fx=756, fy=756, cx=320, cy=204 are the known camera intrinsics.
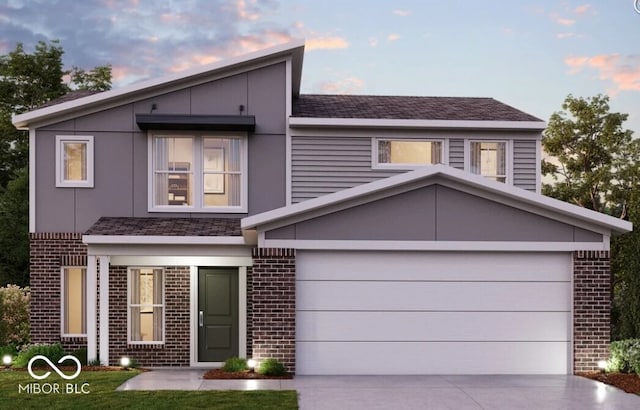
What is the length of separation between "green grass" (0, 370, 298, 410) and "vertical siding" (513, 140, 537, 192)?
8922 millimetres

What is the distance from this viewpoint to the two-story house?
46.3 ft

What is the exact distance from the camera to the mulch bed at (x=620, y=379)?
12.5m

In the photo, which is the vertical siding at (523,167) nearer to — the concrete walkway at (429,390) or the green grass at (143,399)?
the concrete walkway at (429,390)

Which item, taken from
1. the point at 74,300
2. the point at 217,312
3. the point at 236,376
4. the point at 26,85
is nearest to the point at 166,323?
the point at 217,312

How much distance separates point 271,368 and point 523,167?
8345mm

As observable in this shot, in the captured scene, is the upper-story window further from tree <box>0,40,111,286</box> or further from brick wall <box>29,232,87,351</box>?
tree <box>0,40,111,286</box>

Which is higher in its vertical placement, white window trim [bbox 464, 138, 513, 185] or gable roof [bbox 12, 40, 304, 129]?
gable roof [bbox 12, 40, 304, 129]

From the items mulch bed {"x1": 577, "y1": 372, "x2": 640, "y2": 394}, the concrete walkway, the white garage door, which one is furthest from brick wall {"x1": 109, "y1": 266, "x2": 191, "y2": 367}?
mulch bed {"x1": 577, "y1": 372, "x2": 640, "y2": 394}

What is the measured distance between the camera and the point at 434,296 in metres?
14.4

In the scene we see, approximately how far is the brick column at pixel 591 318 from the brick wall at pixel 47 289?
10.4m

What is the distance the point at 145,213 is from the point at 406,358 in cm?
692

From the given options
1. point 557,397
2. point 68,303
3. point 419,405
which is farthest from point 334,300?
point 68,303

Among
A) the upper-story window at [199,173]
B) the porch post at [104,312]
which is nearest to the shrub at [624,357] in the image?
the upper-story window at [199,173]

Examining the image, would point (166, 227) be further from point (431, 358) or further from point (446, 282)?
point (431, 358)
